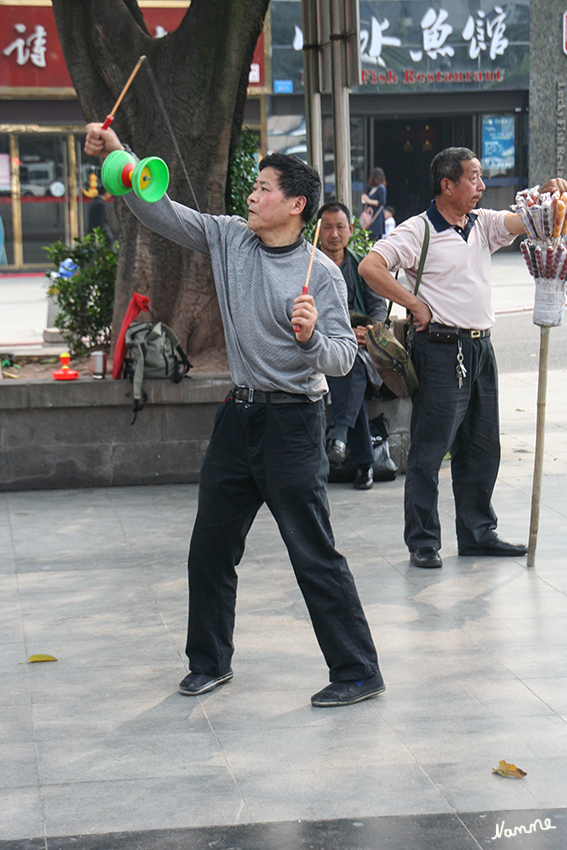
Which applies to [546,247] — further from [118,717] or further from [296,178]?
[118,717]

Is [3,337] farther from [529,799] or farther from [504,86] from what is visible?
[504,86]

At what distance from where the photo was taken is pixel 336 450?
7234mm

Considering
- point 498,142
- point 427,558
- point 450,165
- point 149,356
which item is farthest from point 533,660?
point 498,142

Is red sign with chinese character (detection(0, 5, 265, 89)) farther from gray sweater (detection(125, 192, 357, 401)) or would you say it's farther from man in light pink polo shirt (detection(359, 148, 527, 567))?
gray sweater (detection(125, 192, 357, 401))

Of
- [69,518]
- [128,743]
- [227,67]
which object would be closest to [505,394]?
[227,67]

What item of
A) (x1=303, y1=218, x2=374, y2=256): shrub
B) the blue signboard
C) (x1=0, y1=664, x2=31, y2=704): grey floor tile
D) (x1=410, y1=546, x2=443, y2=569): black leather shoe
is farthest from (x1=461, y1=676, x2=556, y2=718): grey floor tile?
the blue signboard

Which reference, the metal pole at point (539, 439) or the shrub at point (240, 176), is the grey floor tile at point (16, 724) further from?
the shrub at point (240, 176)

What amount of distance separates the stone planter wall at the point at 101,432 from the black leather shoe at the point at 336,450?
85 cm

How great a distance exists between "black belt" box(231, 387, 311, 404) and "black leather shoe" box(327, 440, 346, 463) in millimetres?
3055

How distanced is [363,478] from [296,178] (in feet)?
12.2

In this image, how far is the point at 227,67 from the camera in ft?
25.8

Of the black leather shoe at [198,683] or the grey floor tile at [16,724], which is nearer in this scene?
the grey floor tile at [16,724]

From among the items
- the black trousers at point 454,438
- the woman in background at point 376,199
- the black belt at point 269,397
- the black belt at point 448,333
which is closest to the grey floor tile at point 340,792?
the black belt at point 269,397

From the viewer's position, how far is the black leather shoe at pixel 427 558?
5.79m
